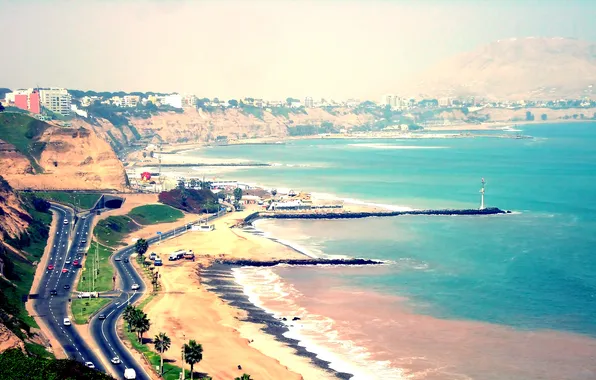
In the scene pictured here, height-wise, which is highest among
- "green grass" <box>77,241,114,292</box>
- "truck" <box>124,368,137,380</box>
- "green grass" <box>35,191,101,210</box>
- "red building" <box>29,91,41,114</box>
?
"red building" <box>29,91,41,114</box>

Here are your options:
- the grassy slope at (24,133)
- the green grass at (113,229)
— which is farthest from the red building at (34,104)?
the green grass at (113,229)

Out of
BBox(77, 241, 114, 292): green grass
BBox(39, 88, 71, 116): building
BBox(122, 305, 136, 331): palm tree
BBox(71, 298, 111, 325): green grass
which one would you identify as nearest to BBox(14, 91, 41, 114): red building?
BBox(39, 88, 71, 116): building

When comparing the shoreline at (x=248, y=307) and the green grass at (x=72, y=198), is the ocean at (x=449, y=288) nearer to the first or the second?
the shoreline at (x=248, y=307)

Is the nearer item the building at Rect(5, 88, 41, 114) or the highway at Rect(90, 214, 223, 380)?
the highway at Rect(90, 214, 223, 380)

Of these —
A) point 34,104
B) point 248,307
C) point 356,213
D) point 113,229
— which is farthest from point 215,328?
point 34,104

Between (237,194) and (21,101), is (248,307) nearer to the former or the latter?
(237,194)

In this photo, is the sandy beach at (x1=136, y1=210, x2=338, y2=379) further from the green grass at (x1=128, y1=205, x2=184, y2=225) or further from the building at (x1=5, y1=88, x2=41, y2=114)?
the building at (x1=5, y1=88, x2=41, y2=114)
